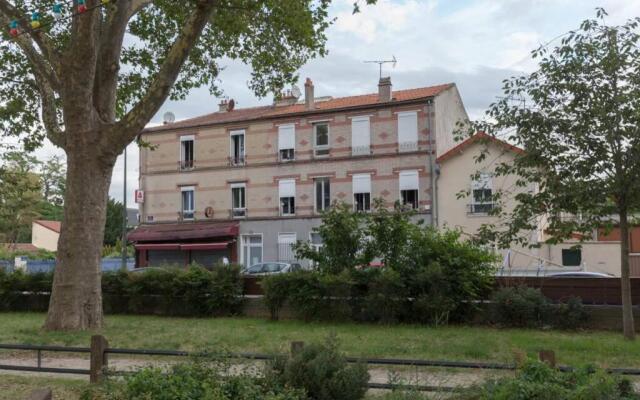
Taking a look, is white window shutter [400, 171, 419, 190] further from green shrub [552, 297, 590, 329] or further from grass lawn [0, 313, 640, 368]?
green shrub [552, 297, 590, 329]

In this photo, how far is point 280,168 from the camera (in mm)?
38469

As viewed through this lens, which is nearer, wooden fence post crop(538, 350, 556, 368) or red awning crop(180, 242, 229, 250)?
wooden fence post crop(538, 350, 556, 368)

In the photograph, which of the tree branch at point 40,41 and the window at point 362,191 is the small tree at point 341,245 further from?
the window at point 362,191

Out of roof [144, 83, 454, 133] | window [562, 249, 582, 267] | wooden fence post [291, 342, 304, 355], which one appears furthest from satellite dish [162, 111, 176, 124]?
wooden fence post [291, 342, 304, 355]

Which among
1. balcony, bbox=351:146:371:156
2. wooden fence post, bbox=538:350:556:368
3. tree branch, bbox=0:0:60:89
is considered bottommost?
wooden fence post, bbox=538:350:556:368

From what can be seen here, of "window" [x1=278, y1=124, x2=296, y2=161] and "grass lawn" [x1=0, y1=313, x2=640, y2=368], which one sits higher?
"window" [x1=278, y1=124, x2=296, y2=161]

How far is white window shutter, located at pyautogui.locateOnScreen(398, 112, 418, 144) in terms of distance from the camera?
3547cm

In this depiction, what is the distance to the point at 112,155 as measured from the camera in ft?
47.4

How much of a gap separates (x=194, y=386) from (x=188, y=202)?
3575 centimetres

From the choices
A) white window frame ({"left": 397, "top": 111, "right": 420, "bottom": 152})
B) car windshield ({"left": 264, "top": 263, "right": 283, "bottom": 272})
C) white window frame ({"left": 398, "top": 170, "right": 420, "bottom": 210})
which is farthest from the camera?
white window frame ({"left": 397, "top": 111, "right": 420, "bottom": 152})

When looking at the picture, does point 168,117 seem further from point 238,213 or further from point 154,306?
point 154,306

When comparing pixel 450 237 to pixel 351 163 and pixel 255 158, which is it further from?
pixel 255 158

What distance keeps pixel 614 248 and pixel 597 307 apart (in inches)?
799

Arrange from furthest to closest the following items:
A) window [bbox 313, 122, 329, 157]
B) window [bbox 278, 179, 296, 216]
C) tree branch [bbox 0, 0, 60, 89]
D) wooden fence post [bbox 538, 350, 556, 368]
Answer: window [bbox 278, 179, 296, 216], window [bbox 313, 122, 329, 157], tree branch [bbox 0, 0, 60, 89], wooden fence post [bbox 538, 350, 556, 368]
